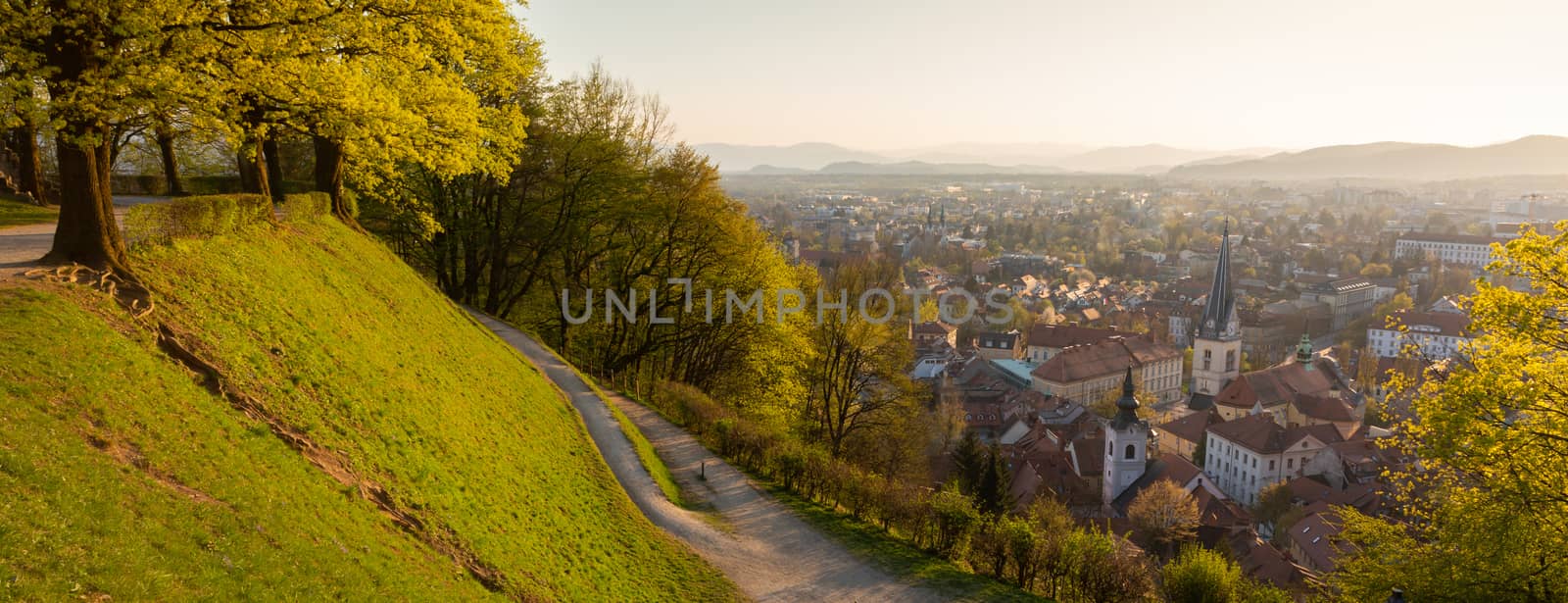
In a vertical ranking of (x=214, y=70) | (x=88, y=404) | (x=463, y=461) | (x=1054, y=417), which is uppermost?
(x=214, y=70)

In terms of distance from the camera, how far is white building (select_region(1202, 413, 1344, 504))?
52125mm

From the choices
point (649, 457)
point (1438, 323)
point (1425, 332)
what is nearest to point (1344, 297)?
point (1438, 323)

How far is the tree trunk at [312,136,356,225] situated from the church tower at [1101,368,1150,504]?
117 ft

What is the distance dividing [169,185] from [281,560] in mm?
16620

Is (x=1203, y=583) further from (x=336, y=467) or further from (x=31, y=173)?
(x=31, y=173)

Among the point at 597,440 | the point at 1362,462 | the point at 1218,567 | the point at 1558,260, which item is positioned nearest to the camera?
the point at 1558,260

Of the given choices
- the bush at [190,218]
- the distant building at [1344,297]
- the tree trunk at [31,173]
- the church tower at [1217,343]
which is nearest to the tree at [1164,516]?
the bush at [190,218]

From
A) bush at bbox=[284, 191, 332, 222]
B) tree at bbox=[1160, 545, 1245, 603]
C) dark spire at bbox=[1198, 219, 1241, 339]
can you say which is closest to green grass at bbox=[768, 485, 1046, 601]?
tree at bbox=[1160, 545, 1245, 603]

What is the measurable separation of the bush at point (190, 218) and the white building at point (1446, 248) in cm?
17262

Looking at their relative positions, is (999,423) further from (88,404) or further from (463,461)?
(88,404)

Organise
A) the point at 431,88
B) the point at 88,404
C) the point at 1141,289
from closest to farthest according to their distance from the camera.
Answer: the point at 88,404 < the point at 431,88 < the point at 1141,289

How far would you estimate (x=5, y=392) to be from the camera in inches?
296

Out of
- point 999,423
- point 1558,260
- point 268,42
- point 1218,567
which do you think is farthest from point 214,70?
point 999,423

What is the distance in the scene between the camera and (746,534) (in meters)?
16.7
